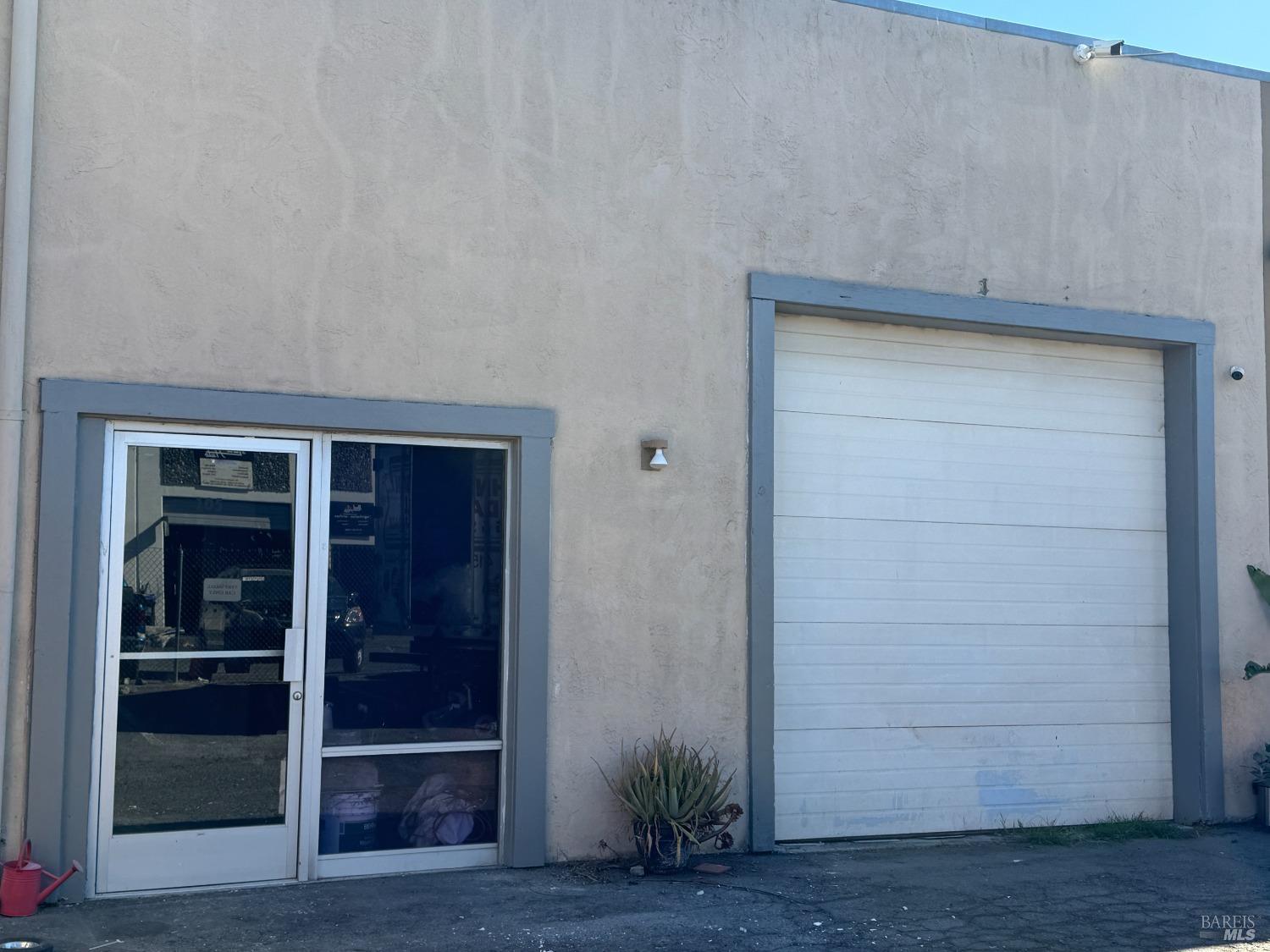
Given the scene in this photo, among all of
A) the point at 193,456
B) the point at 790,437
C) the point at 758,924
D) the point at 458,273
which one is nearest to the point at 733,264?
the point at 790,437

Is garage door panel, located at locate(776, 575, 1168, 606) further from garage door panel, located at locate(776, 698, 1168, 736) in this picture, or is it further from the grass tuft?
the grass tuft

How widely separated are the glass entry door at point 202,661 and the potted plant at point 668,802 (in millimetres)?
1916

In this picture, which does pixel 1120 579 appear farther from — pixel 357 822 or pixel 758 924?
pixel 357 822

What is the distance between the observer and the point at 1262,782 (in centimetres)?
917

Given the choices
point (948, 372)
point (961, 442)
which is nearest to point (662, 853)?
point (961, 442)

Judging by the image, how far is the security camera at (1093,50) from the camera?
30.3ft

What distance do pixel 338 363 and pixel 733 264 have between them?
2.61m

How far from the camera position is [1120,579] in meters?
9.41

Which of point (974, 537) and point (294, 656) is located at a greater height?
point (974, 537)

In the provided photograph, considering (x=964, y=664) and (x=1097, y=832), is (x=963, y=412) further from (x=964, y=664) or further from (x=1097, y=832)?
A: (x=1097, y=832)

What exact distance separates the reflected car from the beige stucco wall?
1.11 metres

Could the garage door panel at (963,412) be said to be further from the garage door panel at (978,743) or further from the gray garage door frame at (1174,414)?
the garage door panel at (978,743)

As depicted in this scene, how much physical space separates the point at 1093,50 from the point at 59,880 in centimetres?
855

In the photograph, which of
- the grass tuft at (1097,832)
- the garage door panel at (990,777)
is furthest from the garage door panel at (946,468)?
the grass tuft at (1097,832)
